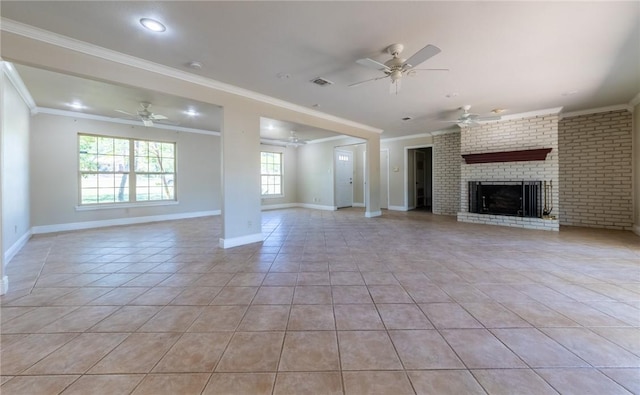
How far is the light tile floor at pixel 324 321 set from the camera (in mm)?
1421

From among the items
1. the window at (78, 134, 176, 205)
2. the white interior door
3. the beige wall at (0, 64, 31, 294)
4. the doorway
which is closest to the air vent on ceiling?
the beige wall at (0, 64, 31, 294)

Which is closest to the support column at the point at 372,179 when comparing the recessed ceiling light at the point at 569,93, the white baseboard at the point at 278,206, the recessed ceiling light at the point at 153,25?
the white baseboard at the point at 278,206

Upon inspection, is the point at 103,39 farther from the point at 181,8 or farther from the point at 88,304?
the point at 88,304

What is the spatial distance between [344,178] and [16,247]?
8113 millimetres

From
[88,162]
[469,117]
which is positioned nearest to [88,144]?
[88,162]

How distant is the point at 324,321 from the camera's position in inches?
79.4

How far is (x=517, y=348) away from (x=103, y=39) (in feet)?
14.9

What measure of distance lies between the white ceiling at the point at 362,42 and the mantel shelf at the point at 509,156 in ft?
4.32

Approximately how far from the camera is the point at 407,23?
2.50m

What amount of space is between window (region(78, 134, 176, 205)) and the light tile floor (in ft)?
7.88

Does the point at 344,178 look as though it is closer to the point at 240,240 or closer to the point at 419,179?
the point at 419,179

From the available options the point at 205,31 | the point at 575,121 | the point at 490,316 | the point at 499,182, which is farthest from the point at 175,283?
the point at 575,121

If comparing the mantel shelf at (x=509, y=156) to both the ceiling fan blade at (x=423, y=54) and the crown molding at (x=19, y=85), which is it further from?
the crown molding at (x=19, y=85)

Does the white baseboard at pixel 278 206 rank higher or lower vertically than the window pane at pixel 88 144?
lower
